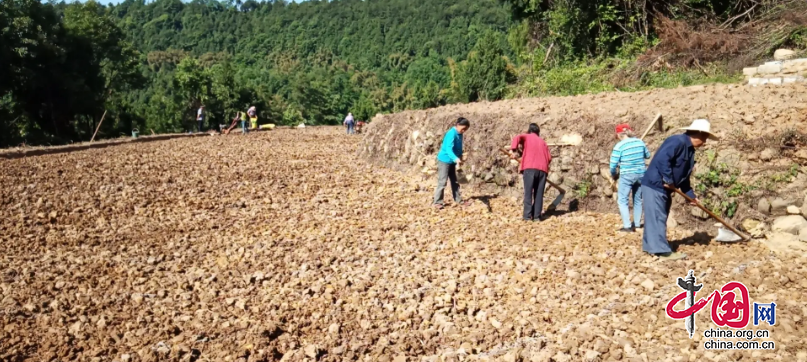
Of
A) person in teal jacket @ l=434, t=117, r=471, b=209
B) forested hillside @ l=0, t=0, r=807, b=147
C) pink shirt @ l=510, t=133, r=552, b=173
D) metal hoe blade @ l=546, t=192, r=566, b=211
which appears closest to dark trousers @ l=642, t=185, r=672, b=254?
pink shirt @ l=510, t=133, r=552, b=173

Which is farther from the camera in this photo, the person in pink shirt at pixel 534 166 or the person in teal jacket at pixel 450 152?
the person in teal jacket at pixel 450 152

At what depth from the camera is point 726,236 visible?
6.75m

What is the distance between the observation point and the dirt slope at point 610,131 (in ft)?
23.1

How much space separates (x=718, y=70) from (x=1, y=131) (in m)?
27.3

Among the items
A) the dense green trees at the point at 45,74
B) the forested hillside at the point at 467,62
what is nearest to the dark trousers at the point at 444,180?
the forested hillside at the point at 467,62

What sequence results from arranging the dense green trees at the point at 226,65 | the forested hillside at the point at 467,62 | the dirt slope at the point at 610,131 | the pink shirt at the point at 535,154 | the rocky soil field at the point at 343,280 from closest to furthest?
the rocky soil field at the point at 343,280 < the dirt slope at the point at 610,131 < the pink shirt at the point at 535,154 < the forested hillside at the point at 467,62 < the dense green trees at the point at 226,65

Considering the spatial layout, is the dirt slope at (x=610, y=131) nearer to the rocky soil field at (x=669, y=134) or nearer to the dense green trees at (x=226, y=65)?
the rocky soil field at (x=669, y=134)

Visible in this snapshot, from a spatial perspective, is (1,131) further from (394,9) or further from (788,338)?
(394,9)

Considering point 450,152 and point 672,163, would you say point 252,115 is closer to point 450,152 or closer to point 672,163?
point 450,152

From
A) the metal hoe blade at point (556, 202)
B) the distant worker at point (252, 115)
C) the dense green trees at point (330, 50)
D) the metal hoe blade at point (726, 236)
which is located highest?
the dense green trees at point (330, 50)

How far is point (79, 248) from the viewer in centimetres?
755

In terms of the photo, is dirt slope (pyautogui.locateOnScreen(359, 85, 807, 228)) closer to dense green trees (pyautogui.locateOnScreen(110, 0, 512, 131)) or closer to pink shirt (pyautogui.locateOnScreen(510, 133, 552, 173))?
pink shirt (pyautogui.locateOnScreen(510, 133, 552, 173))

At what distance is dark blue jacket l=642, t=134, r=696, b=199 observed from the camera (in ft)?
20.4

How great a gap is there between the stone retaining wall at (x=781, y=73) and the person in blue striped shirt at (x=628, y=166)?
3.52 metres
